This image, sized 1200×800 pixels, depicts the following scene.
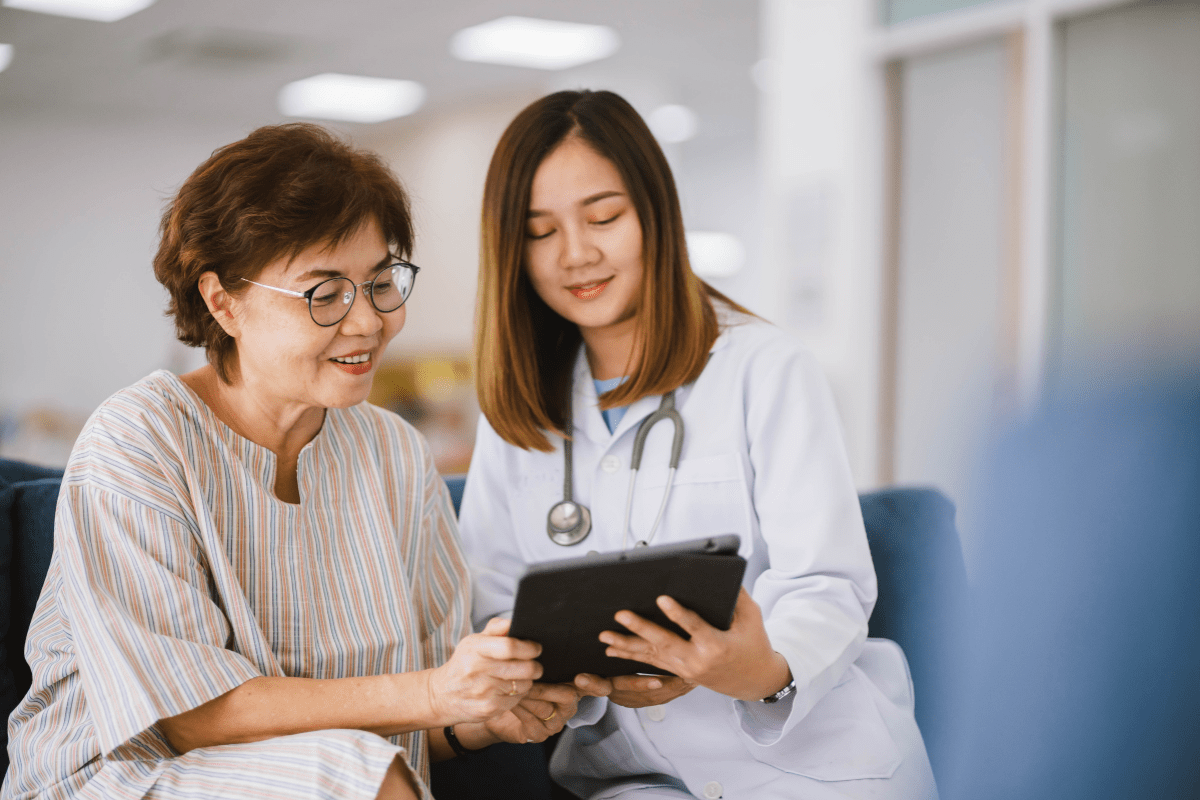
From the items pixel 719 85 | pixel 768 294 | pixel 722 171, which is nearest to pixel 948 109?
pixel 768 294

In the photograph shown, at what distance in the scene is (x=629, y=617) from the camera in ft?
3.39

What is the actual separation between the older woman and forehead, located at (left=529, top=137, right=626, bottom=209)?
8.1 inches

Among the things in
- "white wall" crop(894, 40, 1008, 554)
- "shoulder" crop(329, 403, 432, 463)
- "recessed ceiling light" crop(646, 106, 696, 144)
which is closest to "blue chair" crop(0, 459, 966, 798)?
"shoulder" crop(329, 403, 432, 463)

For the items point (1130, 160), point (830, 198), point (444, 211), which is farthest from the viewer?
point (444, 211)

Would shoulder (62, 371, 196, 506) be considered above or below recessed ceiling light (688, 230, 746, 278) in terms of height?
below

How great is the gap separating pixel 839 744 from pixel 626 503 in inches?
17.0

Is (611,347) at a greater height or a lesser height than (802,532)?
greater

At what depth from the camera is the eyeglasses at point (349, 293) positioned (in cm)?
124

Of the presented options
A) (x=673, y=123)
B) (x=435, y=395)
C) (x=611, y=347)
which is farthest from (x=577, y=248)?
(x=673, y=123)

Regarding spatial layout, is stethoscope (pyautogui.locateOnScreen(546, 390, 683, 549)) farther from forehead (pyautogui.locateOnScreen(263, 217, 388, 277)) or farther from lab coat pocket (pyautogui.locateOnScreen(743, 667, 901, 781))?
forehead (pyautogui.locateOnScreen(263, 217, 388, 277))

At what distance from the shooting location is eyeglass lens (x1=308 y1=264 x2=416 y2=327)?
1.24 m

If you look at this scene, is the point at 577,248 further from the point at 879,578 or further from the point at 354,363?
the point at 879,578

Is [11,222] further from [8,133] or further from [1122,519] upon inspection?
[1122,519]

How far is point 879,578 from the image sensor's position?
169cm
